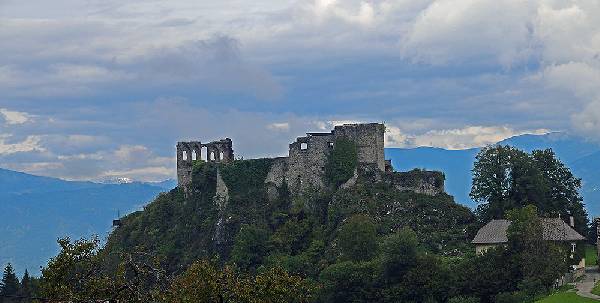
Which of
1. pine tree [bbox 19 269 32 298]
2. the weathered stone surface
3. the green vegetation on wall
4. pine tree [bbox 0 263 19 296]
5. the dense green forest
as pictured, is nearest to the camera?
the dense green forest

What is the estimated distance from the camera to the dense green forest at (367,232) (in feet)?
276

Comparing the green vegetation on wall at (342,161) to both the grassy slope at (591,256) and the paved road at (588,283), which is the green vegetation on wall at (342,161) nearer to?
the grassy slope at (591,256)

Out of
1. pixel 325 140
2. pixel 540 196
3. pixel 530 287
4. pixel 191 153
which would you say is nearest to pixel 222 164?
pixel 191 153

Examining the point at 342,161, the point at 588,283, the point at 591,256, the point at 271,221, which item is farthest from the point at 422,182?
the point at 588,283

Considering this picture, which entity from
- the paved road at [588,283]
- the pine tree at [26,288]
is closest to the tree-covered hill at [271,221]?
the pine tree at [26,288]

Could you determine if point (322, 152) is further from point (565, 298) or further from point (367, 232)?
point (565, 298)

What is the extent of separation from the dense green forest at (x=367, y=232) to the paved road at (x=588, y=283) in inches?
80.9

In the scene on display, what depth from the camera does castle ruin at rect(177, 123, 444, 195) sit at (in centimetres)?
10062

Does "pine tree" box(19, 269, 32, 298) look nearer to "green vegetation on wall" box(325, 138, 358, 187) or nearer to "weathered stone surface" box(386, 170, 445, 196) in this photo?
"green vegetation on wall" box(325, 138, 358, 187)

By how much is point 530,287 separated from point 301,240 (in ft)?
92.3

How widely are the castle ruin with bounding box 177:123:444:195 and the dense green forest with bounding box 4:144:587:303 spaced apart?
31.5 inches

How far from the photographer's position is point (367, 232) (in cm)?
9375

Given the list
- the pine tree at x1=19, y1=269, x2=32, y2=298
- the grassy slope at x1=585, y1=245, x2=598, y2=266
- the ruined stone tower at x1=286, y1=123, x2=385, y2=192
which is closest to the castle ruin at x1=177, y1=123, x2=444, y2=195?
the ruined stone tower at x1=286, y1=123, x2=385, y2=192

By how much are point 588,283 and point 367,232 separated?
2087cm
